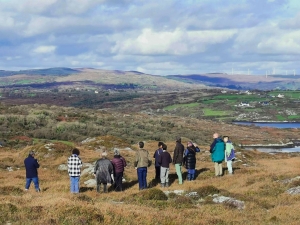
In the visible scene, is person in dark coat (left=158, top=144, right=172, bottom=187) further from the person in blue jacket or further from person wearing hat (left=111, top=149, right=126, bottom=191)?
the person in blue jacket

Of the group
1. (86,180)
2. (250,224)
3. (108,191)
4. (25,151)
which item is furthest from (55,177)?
(250,224)

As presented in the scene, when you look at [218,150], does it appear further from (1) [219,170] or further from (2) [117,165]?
(2) [117,165]

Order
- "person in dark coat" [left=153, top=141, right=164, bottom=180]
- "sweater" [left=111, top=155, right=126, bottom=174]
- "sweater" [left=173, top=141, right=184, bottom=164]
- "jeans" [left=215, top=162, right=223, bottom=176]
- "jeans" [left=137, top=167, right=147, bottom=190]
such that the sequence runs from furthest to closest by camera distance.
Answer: "jeans" [left=215, top=162, right=223, bottom=176] < "sweater" [left=173, top=141, right=184, bottom=164] < "person in dark coat" [left=153, top=141, right=164, bottom=180] < "jeans" [left=137, top=167, right=147, bottom=190] < "sweater" [left=111, top=155, right=126, bottom=174]

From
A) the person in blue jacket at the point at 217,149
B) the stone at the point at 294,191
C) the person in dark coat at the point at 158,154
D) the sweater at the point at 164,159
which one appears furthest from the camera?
the person in blue jacket at the point at 217,149

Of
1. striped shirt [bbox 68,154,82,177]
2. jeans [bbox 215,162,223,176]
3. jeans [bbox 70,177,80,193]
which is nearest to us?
striped shirt [bbox 68,154,82,177]

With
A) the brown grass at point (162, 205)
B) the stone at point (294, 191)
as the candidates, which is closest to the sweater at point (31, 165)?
the brown grass at point (162, 205)

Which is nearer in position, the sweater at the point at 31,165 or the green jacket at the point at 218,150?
the sweater at the point at 31,165

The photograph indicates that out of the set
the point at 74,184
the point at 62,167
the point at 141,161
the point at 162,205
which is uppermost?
the point at 141,161

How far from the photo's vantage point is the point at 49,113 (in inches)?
3610

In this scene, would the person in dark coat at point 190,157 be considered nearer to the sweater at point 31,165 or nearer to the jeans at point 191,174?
the jeans at point 191,174

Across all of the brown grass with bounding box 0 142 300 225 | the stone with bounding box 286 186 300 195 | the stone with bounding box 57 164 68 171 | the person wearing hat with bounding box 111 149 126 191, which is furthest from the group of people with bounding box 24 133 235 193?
the stone with bounding box 57 164 68 171

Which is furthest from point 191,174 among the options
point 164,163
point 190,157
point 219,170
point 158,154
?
point 158,154

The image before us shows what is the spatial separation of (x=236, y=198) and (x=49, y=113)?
7852cm

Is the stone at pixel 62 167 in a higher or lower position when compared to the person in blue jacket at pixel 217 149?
lower
